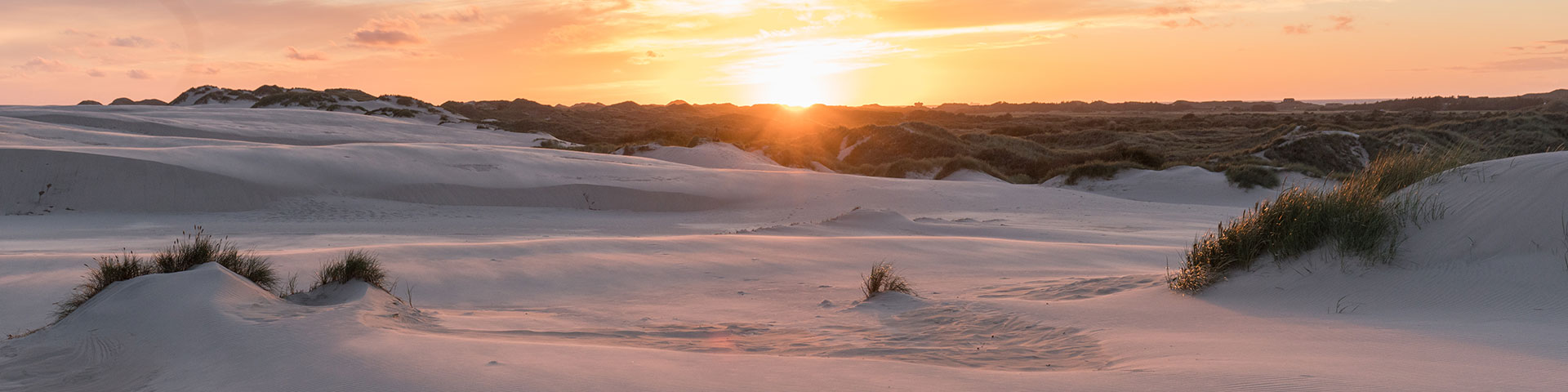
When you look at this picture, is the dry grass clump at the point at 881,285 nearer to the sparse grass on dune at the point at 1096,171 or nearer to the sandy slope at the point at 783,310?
the sandy slope at the point at 783,310

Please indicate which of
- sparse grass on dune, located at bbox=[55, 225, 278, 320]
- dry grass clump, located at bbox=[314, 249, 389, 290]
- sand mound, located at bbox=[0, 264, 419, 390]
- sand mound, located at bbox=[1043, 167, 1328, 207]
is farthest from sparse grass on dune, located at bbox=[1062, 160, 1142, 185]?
sand mound, located at bbox=[0, 264, 419, 390]

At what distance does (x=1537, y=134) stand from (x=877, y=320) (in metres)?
38.7


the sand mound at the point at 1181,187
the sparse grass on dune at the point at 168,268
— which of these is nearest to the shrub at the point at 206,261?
the sparse grass on dune at the point at 168,268

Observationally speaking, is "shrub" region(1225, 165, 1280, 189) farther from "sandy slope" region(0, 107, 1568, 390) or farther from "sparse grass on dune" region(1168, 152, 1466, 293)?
"sparse grass on dune" region(1168, 152, 1466, 293)

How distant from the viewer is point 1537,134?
108 feet

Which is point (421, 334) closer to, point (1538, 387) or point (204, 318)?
point (204, 318)

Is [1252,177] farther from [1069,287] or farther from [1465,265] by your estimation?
[1465,265]

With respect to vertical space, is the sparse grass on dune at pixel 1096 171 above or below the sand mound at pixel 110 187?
below

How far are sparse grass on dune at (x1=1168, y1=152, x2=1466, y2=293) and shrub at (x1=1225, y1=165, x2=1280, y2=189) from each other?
16426 mm

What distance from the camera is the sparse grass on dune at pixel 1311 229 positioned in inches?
247

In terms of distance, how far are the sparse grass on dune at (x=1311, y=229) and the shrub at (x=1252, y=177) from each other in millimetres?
16426

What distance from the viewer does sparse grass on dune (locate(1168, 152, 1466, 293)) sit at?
6.26m

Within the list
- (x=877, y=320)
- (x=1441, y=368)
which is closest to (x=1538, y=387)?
(x=1441, y=368)

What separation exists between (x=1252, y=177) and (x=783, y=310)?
64.7 feet
